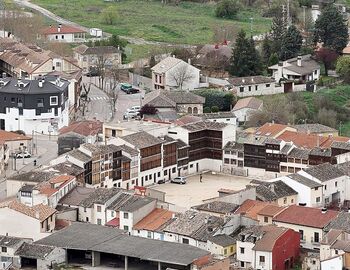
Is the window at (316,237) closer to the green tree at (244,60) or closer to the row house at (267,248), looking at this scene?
the row house at (267,248)

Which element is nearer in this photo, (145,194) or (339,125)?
(145,194)

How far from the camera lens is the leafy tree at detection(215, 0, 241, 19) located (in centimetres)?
6962

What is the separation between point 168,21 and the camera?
223ft

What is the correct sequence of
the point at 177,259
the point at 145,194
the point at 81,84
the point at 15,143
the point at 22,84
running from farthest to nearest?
the point at 81,84 → the point at 22,84 → the point at 15,143 → the point at 145,194 → the point at 177,259

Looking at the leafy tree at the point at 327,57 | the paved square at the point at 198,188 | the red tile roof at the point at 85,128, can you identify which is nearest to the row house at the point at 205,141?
the paved square at the point at 198,188

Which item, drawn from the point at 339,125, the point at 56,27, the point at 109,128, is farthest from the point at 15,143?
the point at 56,27

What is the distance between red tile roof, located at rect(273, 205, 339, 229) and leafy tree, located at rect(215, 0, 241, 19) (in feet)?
119

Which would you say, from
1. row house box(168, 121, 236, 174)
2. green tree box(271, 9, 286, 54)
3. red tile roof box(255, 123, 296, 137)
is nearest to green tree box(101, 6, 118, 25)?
green tree box(271, 9, 286, 54)

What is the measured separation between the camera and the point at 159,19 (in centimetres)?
6844

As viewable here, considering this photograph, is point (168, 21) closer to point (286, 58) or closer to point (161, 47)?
point (161, 47)

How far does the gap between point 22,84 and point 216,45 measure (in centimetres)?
1372

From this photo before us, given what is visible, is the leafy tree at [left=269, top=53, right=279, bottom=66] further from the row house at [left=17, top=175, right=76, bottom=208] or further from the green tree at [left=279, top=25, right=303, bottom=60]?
the row house at [left=17, top=175, right=76, bottom=208]

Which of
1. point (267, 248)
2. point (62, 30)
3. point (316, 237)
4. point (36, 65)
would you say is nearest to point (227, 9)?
point (62, 30)

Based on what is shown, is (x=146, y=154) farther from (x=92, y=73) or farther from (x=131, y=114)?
(x=92, y=73)
